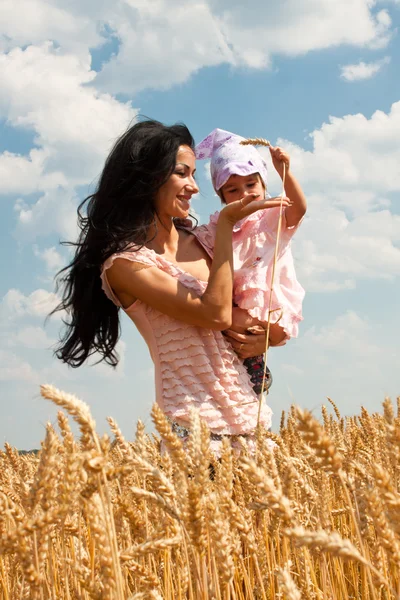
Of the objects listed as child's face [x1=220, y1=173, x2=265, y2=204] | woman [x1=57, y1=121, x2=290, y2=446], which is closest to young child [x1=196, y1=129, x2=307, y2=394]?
child's face [x1=220, y1=173, x2=265, y2=204]

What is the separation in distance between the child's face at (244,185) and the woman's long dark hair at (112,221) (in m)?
0.29

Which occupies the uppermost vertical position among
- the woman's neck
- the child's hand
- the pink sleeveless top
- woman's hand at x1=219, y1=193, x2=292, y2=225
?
the child's hand

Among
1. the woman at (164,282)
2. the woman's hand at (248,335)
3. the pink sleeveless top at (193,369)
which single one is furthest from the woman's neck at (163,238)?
the woman's hand at (248,335)

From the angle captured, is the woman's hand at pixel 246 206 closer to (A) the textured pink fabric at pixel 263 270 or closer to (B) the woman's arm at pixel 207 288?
(B) the woman's arm at pixel 207 288

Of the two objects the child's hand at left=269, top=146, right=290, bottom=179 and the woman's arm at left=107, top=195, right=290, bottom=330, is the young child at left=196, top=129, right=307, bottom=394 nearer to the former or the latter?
the child's hand at left=269, top=146, right=290, bottom=179

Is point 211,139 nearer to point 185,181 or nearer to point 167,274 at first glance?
point 185,181

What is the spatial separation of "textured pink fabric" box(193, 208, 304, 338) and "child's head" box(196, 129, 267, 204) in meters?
0.16

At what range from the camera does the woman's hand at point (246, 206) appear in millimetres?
2662

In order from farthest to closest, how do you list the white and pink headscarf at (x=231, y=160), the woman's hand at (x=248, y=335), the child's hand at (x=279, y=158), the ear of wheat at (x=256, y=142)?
the white and pink headscarf at (x=231, y=160), the woman's hand at (x=248, y=335), the child's hand at (x=279, y=158), the ear of wheat at (x=256, y=142)

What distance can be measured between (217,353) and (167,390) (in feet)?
0.89

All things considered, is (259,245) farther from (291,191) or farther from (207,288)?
(207,288)

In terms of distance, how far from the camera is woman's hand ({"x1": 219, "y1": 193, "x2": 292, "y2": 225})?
266 cm

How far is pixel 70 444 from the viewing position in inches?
56.4

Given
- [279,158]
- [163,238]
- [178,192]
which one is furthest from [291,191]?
[163,238]
